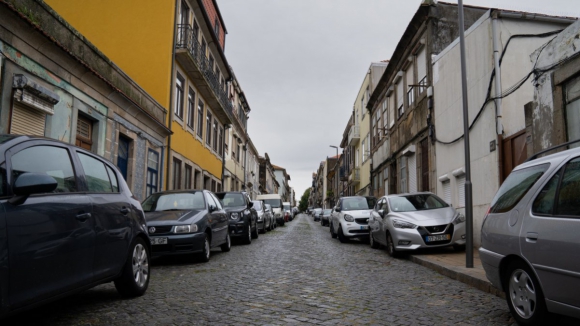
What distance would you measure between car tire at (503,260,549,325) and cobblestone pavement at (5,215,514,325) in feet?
1.12

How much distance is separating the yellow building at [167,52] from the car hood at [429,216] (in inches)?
402

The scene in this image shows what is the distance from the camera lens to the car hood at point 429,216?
10.7m

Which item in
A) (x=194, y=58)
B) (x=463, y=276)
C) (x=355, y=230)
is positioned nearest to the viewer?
(x=463, y=276)

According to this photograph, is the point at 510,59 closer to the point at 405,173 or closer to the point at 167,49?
the point at 405,173

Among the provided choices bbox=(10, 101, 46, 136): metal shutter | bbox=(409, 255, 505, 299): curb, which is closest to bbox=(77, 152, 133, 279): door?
bbox=(10, 101, 46, 136): metal shutter

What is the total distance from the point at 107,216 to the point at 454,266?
5984 millimetres

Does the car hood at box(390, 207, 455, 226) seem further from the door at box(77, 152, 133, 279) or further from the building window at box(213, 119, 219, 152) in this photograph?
the building window at box(213, 119, 219, 152)

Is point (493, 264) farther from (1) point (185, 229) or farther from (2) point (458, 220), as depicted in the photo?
(2) point (458, 220)

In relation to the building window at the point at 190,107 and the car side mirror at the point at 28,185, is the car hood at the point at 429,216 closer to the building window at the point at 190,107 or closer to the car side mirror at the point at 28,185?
the car side mirror at the point at 28,185

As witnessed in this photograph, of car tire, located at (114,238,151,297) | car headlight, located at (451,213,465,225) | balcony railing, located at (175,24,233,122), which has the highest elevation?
balcony railing, located at (175,24,233,122)

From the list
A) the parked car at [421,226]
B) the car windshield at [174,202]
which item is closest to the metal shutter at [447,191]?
the parked car at [421,226]

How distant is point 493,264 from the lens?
194 inches

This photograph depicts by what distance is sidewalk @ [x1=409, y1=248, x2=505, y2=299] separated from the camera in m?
6.48

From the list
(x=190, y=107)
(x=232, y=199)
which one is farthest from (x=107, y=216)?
(x=190, y=107)
